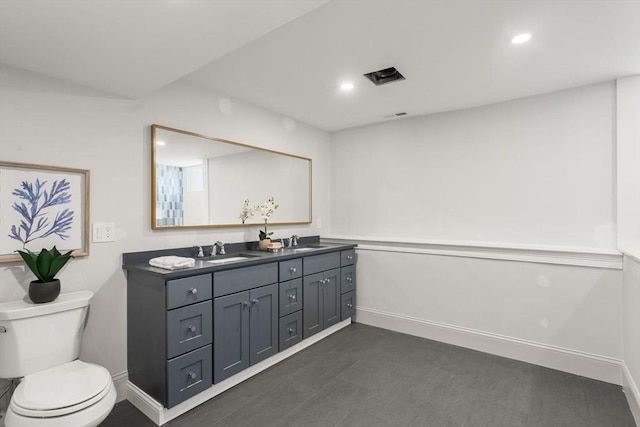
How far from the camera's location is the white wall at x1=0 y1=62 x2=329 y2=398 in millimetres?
1804

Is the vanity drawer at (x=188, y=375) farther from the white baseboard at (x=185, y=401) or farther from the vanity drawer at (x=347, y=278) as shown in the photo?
the vanity drawer at (x=347, y=278)

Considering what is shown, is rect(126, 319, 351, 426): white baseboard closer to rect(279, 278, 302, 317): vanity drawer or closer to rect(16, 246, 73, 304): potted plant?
rect(279, 278, 302, 317): vanity drawer

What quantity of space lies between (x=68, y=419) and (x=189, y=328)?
2.32 ft

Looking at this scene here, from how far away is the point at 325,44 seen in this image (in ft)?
6.59

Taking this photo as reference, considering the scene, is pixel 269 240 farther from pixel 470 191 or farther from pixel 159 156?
pixel 470 191

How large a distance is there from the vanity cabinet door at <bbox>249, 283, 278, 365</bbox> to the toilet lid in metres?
0.98

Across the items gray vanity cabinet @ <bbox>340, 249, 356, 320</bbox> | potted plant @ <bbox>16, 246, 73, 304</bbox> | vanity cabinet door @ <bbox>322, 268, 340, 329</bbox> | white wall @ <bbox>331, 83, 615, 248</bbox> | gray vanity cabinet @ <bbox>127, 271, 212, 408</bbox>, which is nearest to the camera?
potted plant @ <bbox>16, 246, 73, 304</bbox>

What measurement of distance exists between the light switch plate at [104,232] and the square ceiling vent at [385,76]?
2127mm

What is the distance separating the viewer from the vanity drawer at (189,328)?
1.91m

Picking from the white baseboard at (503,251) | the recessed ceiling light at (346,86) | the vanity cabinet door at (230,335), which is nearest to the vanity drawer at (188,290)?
the vanity cabinet door at (230,335)

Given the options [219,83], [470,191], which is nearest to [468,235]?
[470,191]

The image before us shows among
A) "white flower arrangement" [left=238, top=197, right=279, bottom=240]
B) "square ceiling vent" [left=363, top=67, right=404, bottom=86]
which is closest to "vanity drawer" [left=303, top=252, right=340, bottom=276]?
"white flower arrangement" [left=238, top=197, right=279, bottom=240]

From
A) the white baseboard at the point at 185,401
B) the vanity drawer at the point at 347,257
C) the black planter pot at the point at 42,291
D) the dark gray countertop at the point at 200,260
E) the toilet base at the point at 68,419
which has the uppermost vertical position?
the dark gray countertop at the point at 200,260

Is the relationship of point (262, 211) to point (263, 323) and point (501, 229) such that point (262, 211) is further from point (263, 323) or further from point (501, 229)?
point (501, 229)
